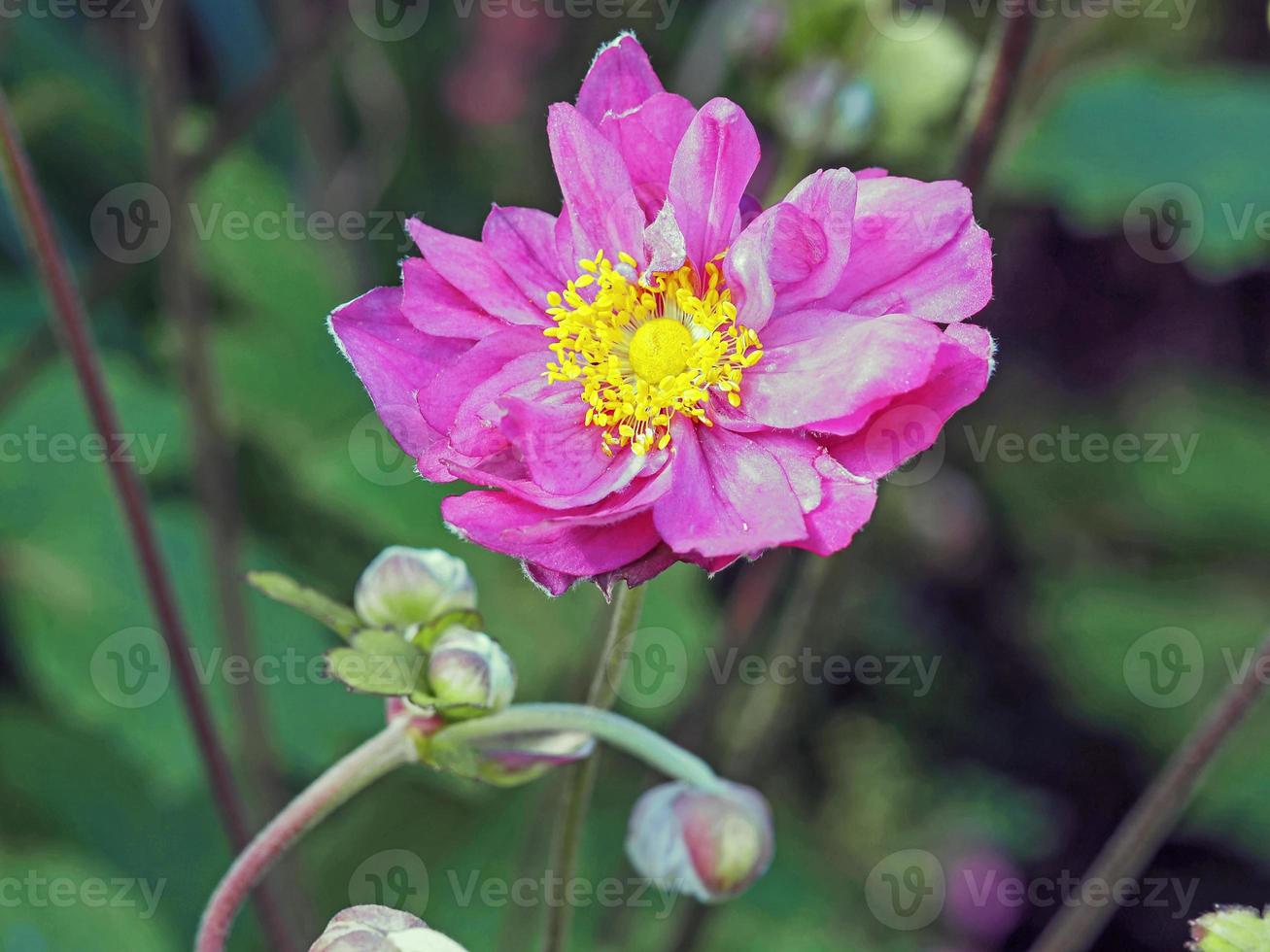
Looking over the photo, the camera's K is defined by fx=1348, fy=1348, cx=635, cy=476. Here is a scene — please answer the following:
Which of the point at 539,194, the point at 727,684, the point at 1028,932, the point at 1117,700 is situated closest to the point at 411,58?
the point at 539,194

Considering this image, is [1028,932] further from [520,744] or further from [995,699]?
[520,744]

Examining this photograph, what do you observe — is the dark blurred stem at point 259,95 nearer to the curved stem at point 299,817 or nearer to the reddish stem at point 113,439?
the reddish stem at point 113,439

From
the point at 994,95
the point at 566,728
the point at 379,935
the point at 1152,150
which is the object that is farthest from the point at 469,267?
the point at 1152,150

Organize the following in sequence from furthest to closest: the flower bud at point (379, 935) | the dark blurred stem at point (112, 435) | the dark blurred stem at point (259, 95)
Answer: the dark blurred stem at point (259, 95) → the dark blurred stem at point (112, 435) → the flower bud at point (379, 935)

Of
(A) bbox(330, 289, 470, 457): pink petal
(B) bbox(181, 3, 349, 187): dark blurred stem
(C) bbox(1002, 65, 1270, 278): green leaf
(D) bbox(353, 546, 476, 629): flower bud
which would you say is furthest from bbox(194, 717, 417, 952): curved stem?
(C) bbox(1002, 65, 1270, 278): green leaf

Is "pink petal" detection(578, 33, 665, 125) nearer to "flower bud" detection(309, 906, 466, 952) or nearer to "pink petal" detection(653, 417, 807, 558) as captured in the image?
"pink petal" detection(653, 417, 807, 558)

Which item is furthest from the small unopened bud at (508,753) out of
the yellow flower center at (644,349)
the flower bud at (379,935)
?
the yellow flower center at (644,349)
